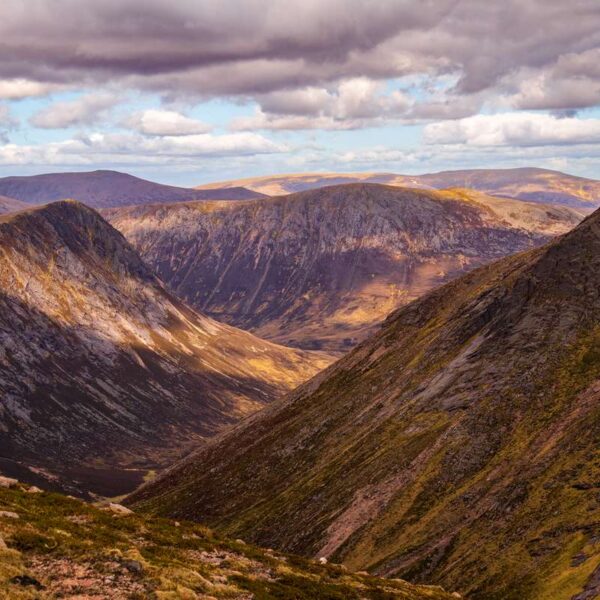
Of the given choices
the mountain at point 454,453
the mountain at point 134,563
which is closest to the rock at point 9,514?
the mountain at point 134,563

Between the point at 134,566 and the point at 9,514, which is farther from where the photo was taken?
the point at 9,514

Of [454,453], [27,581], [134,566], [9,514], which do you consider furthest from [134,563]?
[454,453]

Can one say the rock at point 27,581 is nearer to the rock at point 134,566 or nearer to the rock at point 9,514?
the rock at point 134,566

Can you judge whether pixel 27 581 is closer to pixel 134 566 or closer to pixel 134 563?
pixel 134 566

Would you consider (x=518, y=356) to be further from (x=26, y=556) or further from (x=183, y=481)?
(x=26, y=556)

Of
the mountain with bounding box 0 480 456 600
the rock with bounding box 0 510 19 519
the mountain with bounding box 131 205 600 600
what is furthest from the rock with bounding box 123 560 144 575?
the mountain with bounding box 131 205 600 600

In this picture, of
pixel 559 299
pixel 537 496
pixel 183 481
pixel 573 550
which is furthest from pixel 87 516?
pixel 183 481

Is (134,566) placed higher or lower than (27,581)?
lower
